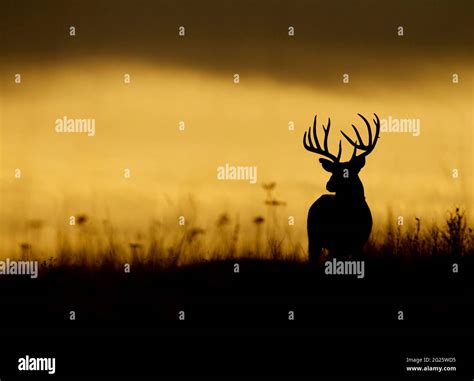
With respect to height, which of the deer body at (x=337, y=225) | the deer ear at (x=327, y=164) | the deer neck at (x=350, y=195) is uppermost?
the deer ear at (x=327, y=164)

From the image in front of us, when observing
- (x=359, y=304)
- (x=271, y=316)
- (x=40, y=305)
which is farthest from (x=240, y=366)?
(x=40, y=305)

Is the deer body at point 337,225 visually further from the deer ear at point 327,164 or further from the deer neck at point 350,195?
the deer ear at point 327,164

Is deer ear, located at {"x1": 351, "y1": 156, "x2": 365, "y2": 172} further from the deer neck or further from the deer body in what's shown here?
the deer body

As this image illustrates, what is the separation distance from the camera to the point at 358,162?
A: 14.6m

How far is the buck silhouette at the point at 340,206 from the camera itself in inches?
561

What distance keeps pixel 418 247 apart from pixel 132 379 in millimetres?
3601

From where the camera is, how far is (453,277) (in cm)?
Answer: 1265

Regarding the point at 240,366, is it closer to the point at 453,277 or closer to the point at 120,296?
the point at 120,296

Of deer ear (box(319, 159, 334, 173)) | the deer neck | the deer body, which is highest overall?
deer ear (box(319, 159, 334, 173))

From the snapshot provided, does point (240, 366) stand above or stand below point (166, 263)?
below

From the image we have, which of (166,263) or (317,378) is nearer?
(317,378)

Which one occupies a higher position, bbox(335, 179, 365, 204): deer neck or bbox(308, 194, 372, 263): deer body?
bbox(335, 179, 365, 204): deer neck

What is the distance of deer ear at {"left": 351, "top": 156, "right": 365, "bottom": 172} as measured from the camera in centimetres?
1460

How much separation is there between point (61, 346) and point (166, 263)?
1469mm
